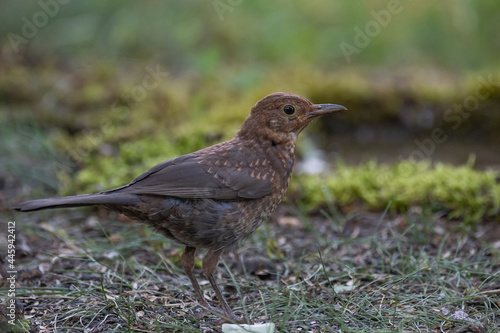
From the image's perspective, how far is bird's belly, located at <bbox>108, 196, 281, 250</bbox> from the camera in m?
3.42

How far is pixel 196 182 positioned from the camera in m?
Result: 3.48

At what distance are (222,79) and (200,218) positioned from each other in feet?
15.7

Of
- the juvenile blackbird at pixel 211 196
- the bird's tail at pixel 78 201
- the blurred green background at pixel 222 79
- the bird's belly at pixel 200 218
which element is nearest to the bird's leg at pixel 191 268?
the juvenile blackbird at pixel 211 196

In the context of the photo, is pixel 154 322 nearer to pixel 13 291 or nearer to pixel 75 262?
pixel 13 291

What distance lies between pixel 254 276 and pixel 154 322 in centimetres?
105

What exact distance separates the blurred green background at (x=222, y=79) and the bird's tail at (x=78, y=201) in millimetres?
2084

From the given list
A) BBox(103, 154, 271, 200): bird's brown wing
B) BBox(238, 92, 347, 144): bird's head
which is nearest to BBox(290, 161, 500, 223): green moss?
→ BBox(238, 92, 347, 144): bird's head

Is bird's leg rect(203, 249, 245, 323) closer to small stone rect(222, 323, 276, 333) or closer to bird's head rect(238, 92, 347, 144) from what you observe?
small stone rect(222, 323, 276, 333)

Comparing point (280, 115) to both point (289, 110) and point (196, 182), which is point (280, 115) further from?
point (196, 182)

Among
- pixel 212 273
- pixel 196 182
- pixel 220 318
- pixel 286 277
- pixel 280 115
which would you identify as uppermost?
pixel 280 115

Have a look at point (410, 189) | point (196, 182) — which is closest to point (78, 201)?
point (196, 182)

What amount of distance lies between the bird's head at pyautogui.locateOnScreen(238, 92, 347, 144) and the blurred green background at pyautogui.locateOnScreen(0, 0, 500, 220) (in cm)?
190

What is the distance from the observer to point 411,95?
293 inches

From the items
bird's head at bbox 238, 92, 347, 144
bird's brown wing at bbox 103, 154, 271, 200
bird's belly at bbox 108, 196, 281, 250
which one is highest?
bird's head at bbox 238, 92, 347, 144
